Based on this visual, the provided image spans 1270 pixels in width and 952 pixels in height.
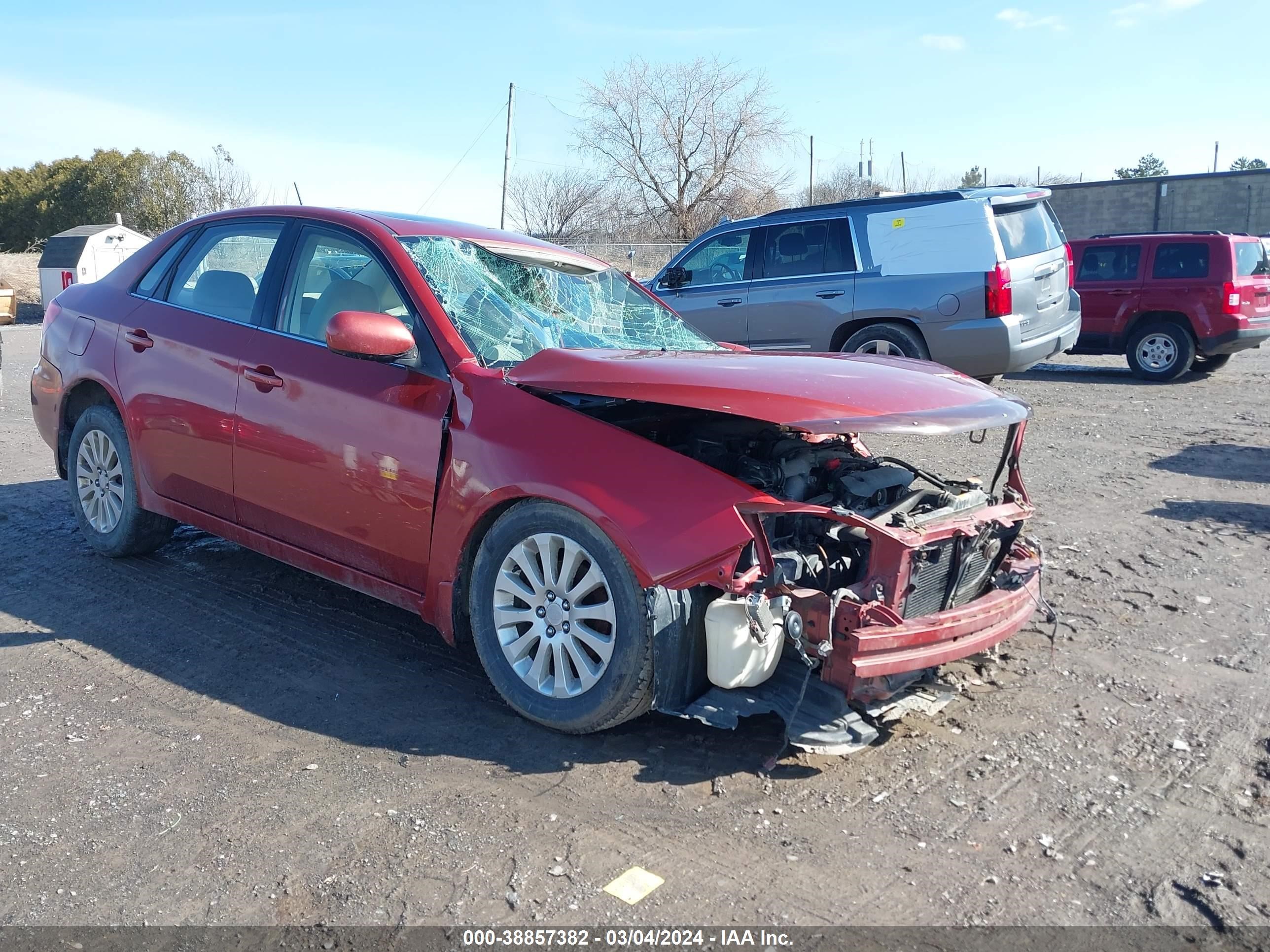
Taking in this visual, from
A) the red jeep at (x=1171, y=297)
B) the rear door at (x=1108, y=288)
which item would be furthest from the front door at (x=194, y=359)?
the rear door at (x=1108, y=288)

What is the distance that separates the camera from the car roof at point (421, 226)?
456cm

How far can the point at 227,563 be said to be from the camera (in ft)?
18.6

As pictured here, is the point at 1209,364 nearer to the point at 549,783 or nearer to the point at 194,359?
the point at 194,359

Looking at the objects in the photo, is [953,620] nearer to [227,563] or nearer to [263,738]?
[263,738]

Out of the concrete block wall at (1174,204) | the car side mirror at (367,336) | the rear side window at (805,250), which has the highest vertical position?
the concrete block wall at (1174,204)

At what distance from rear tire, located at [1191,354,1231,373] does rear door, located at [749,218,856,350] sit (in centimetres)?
689

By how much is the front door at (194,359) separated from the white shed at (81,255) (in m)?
23.2

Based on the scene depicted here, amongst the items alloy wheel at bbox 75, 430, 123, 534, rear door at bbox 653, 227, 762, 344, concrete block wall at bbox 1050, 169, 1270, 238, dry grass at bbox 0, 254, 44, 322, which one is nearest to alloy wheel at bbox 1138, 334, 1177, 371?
rear door at bbox 653, 227, 762, 344

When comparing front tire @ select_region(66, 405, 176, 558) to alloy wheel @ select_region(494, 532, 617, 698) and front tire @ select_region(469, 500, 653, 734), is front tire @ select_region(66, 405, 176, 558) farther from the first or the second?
alloy wheel @ select_region(494, 532, 617, 698)

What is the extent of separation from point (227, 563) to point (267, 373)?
5.42ft

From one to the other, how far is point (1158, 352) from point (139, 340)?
1253 cm

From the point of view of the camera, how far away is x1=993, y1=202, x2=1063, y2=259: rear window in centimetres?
981

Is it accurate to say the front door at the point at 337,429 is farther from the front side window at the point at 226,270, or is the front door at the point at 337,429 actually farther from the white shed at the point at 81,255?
the white shed at the point at 81,255

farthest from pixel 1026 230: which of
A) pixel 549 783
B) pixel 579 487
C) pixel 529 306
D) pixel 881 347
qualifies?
pixel 549 783
